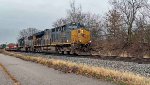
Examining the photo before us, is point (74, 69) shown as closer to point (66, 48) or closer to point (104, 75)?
point (104, 75)

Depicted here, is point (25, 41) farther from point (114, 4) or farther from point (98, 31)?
point (114, 4)

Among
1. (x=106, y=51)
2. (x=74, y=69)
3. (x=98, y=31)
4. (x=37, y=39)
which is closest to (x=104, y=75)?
(x=74, y=69)

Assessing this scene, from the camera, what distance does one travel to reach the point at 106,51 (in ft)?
111

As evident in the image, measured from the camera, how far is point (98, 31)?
185 ft

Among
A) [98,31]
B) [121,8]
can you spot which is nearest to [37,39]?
[98,31]

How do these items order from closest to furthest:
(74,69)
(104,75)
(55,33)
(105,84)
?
(105,84), (104,75), (74,69), (55,33)

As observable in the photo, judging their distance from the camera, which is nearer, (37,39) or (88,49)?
(88,49)

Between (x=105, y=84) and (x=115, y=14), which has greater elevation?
(x=115, y=14)

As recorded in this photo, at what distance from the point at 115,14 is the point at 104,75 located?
27.4m

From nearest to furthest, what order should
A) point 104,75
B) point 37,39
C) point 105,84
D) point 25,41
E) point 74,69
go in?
point 105,84 < point 104,75 < point 74,69 < point 37,39 < point 25,41

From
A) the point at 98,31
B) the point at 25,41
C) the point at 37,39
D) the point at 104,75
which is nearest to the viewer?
the point at 104,75

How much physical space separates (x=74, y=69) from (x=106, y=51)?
18880mm

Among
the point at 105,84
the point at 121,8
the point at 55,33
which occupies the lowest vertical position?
the point at 105,84

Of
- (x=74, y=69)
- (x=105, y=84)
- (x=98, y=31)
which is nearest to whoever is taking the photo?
(x=105, y=84)
